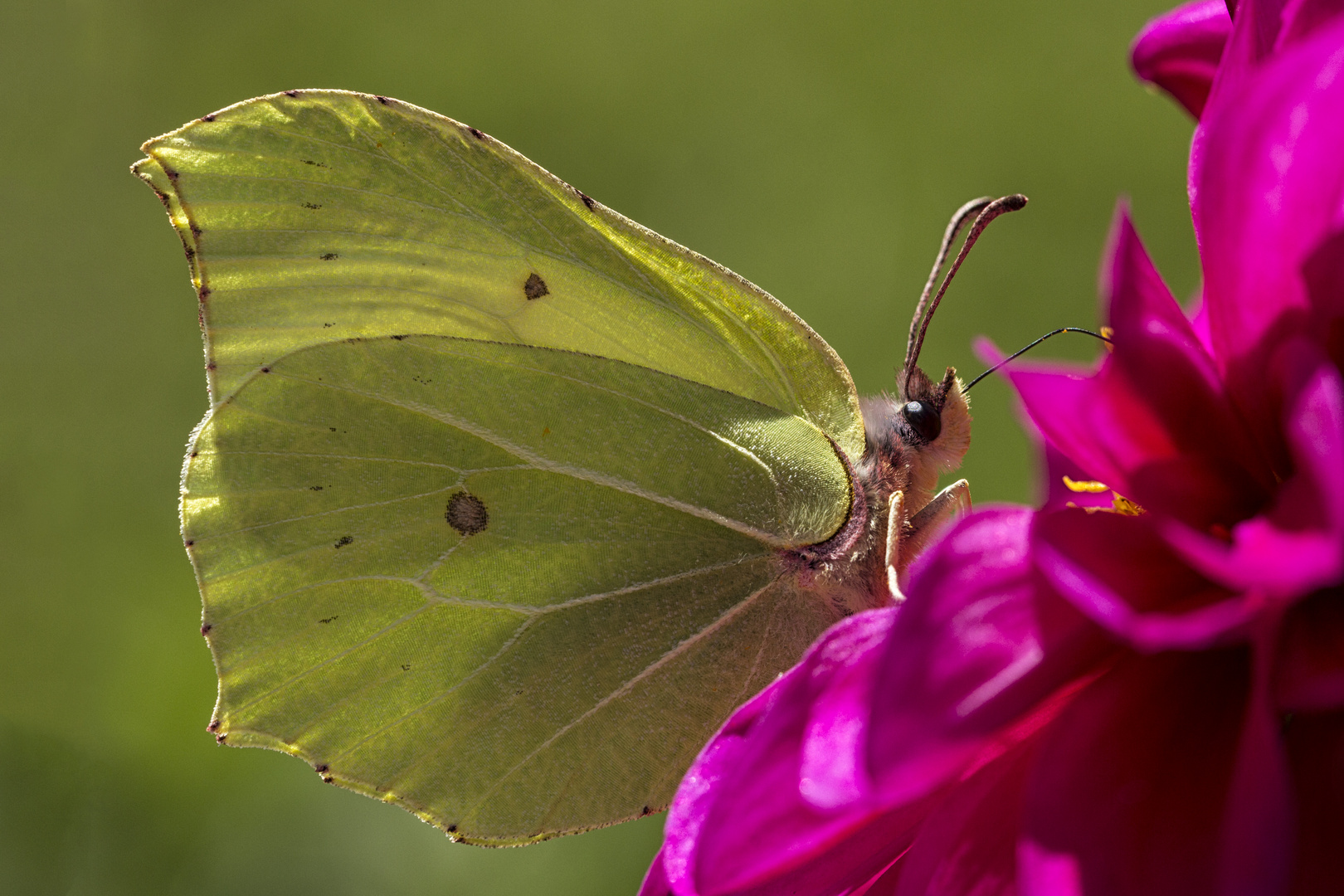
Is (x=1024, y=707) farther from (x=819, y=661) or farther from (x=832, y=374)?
(x=832, y=374)

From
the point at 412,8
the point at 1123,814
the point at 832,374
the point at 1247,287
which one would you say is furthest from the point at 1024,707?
the point at 412,8

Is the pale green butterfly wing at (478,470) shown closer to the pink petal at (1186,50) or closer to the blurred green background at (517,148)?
the pink petal at (1186,50)

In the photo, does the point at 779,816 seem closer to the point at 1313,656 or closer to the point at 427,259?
the point at 1313,656

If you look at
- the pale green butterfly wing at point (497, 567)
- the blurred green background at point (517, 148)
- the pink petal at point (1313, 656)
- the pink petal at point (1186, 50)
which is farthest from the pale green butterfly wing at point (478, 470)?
the blurred green background at point (517, 148)

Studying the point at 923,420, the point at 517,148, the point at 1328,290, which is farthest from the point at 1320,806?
the point at 517,148

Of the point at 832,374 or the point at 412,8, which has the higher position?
the point at 412,8

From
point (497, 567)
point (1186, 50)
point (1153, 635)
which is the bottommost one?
point (497, 567)
